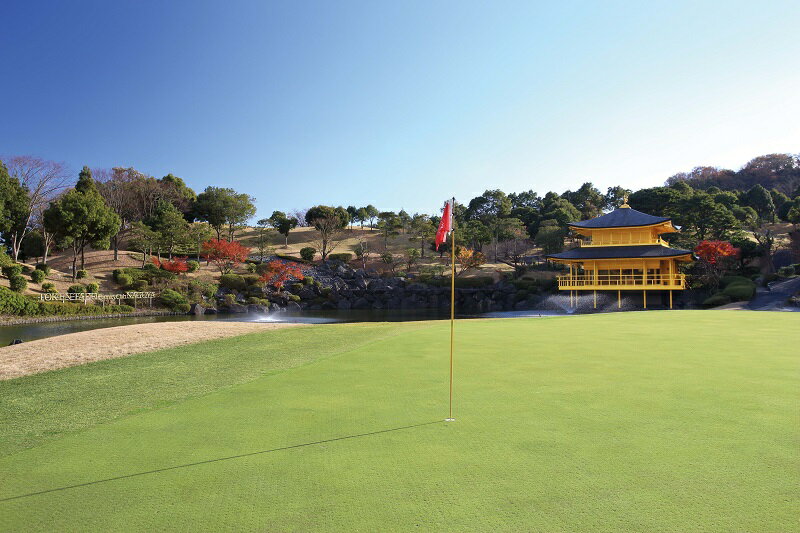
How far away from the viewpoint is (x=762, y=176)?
88.2 m

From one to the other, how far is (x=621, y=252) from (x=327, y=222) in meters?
38.7

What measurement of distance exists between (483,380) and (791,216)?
56199 millimetres

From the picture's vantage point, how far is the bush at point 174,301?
3891cm

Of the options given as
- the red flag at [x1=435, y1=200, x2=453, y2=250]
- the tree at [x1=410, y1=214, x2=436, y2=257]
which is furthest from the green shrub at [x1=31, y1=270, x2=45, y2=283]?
the red flag at [x1=435, y1=200, x2=453, y2=250]

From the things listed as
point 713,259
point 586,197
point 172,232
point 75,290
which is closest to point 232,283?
point 172,232

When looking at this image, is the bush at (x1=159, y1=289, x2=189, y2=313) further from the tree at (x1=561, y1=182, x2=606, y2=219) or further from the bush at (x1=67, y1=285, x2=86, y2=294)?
the tree at (x1=561, y1=182, x2=606, y2=219)

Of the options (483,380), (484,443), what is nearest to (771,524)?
(484,443)

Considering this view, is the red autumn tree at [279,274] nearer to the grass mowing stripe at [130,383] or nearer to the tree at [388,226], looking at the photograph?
the tree at [388,226]

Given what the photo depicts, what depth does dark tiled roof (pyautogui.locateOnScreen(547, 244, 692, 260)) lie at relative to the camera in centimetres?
3312

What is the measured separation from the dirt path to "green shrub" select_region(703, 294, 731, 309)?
1222 inches

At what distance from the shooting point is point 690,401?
580 cm

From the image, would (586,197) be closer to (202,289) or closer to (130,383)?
(202,289)

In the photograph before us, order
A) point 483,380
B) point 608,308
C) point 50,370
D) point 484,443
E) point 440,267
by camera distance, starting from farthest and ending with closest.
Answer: point 440,267 < point 608,308 < point 50,370 < point 483,380 < point 484,443

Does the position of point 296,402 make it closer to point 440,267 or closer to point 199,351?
point 199,351
